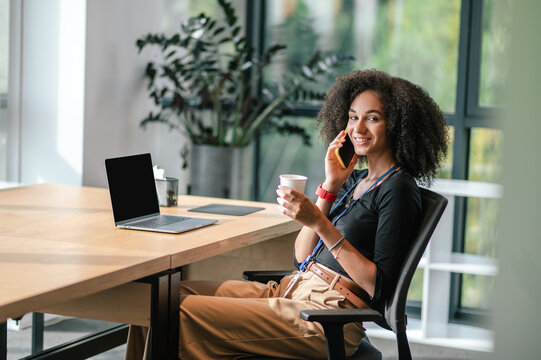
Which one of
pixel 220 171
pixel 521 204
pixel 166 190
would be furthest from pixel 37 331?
pixel 521 204

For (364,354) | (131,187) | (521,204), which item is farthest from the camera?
(131,187)

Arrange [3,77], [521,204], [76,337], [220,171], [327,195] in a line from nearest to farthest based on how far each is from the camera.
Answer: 1. [521,204]
2. [327,195]
3. [76,337]
4. [3,77]
5. [220,171]

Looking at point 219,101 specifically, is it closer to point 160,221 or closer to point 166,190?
point 166,190

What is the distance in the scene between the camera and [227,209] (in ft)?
8.63

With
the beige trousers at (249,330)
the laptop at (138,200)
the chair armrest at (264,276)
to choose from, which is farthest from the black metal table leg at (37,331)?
the beige trousers at (249,330)

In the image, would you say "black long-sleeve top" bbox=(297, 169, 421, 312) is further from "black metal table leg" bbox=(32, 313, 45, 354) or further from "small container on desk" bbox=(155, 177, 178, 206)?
"black metal table leg" bbox=(32, 313, 45, 354)

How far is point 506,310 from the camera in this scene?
0.68 metres

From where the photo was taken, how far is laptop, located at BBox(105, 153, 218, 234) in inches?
86.4

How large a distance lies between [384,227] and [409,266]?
0.13 meters

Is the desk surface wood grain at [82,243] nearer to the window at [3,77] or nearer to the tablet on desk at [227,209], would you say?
the tablet on desk at [227,209]

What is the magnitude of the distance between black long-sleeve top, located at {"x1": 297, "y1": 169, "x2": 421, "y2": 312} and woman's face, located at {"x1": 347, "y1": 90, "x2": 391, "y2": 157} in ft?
0.37

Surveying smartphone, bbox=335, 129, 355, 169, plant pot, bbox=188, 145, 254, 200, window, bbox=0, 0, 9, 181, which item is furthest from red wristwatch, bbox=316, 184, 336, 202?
window, bbox=0, 0, 9, 181

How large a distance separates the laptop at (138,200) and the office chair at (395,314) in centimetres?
67

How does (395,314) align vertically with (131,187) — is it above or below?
below
